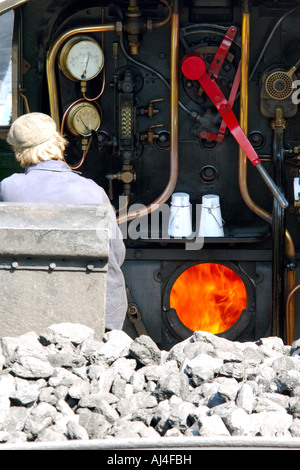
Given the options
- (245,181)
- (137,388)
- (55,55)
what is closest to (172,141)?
(245,181)

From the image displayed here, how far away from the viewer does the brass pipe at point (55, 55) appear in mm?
4926

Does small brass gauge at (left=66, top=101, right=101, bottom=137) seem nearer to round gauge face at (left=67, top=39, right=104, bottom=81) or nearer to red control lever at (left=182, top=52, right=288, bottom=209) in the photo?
round gauge face at (left=67, top=39, right=104, bottom=81)

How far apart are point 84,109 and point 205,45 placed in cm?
85

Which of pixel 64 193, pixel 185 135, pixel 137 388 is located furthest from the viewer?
pixel 185 135

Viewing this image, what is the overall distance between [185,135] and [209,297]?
1.05m

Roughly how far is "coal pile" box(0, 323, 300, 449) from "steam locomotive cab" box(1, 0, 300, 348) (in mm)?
1652

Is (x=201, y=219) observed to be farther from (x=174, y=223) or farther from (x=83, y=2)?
(x=83, y=2)

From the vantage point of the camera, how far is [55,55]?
4984 mm

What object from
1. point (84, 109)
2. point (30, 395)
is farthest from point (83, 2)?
point (30, 395)

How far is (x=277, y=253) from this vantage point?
16.3ft

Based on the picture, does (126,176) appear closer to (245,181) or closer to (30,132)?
(245,181)

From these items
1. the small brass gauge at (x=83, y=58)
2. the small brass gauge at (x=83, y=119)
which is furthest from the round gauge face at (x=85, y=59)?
the small brass gauge at (x=83, y=119)

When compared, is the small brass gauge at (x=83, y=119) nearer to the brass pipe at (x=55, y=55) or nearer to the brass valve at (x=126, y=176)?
the brass pipe at (x=55, y=55)
